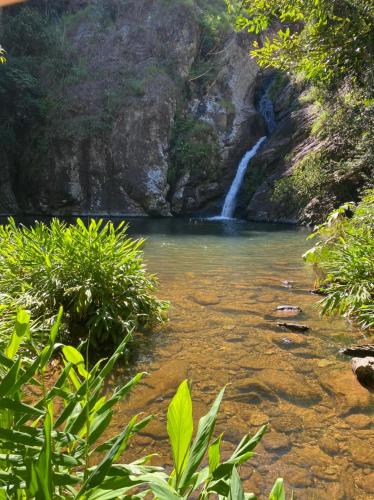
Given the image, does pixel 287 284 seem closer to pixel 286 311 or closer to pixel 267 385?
pixel 286 311

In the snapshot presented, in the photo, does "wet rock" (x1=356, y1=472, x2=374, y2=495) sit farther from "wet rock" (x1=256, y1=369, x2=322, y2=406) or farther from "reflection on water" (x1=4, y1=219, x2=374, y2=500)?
"wet rock" (x1=256, y1=369, x2=322, y2=406)

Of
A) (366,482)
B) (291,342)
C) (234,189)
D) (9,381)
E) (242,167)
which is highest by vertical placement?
(242,167)

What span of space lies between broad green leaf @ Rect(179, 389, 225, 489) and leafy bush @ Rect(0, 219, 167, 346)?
9.06 ft

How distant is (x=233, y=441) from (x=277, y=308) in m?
2.87

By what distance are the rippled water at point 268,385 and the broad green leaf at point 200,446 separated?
4.89ft

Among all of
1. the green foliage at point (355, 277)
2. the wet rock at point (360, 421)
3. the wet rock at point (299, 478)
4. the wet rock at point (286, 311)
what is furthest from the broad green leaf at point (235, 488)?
the wet rock at point (286, 311)

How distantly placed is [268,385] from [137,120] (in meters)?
24.9

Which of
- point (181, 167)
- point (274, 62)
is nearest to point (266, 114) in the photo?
point (181, 167)

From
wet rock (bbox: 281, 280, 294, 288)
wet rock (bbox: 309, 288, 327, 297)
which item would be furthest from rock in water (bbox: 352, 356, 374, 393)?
wet rock (bbox: 281, 280, 294, 288)

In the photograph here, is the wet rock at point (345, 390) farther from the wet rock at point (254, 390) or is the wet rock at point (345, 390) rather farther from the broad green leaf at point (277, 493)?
the broad green leaf at point (277, 493)

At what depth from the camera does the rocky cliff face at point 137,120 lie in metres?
25.0

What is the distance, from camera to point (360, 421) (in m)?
2.62

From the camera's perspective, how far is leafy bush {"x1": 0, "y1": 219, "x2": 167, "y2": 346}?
3.63 m

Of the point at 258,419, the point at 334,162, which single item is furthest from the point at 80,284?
the point at 334,162
